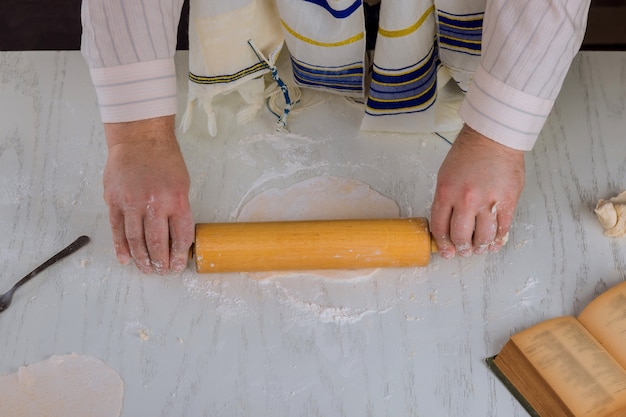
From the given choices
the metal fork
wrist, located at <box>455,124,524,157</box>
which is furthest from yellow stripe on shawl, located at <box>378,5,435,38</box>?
the metal fork

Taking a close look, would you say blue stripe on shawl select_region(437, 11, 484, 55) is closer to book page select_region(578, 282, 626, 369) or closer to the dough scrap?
the dough scrap

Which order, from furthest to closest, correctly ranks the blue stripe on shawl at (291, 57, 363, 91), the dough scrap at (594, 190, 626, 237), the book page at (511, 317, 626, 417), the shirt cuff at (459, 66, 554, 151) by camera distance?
the blue stripe on shawl at (291, 57, 363, 91), the dough scrap at (594, 190, 626, 237), the shirt cuff at (459, 66, 554, 151), the book page at (511, 317, 626, 417)

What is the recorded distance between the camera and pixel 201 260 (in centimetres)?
129

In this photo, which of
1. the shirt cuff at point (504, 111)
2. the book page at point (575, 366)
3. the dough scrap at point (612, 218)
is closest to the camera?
the book page at point (575, 366)

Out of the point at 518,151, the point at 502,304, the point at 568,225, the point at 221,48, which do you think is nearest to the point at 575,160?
the point at 568,225

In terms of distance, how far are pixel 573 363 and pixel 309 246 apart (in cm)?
43

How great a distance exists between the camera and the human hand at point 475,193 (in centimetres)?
127

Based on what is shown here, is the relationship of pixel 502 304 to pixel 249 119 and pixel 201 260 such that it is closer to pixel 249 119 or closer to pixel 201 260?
pixel 201 260

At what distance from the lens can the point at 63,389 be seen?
1190 mm

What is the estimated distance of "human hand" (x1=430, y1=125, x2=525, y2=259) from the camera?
1267mm

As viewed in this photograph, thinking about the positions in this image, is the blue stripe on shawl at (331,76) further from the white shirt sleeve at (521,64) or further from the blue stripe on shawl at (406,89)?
the white shirt sleeve at (521,64)

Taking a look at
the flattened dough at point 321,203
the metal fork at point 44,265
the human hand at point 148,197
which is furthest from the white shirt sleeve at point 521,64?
the metal fork at point 44,265

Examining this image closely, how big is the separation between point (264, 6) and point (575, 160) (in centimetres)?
64

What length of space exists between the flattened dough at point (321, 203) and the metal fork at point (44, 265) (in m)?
0.27
